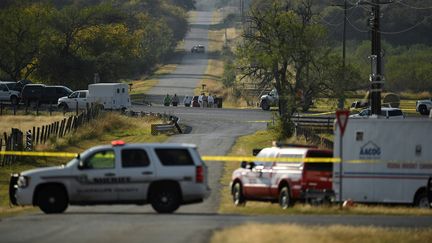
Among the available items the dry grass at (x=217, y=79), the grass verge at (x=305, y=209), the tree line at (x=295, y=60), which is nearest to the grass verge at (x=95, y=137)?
the tree line at (x=295, y=60)

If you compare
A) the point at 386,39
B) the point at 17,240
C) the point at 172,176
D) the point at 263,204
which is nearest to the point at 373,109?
the point at 263,204

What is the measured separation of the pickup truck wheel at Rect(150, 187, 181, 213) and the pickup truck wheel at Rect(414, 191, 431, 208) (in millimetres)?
7777

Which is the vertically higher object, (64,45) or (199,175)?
(64,45)

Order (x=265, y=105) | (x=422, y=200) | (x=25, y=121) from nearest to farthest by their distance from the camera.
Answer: (x=422, y=200) < (x=25, y=121) < (x=265, y=105)

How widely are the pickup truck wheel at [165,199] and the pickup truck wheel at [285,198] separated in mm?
4514

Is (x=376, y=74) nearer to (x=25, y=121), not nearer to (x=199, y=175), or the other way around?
(x=199, y=175)

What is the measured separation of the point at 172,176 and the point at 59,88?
5447 centimetres

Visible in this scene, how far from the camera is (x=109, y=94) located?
7331cm

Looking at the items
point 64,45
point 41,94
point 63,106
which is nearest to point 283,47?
point 63,106

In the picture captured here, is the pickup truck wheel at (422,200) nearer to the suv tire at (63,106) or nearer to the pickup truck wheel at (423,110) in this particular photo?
the pickup truck wheel at (423,110)

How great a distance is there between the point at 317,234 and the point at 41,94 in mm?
59542

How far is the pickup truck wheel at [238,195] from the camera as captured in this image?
30.5 m

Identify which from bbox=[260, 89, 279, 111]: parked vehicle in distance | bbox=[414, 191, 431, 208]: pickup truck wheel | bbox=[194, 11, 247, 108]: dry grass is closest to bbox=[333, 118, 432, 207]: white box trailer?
bbox=[414, 191, 431, 208]: pickup truck wheel

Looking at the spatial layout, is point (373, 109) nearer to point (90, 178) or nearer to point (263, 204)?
point (263, 204)
